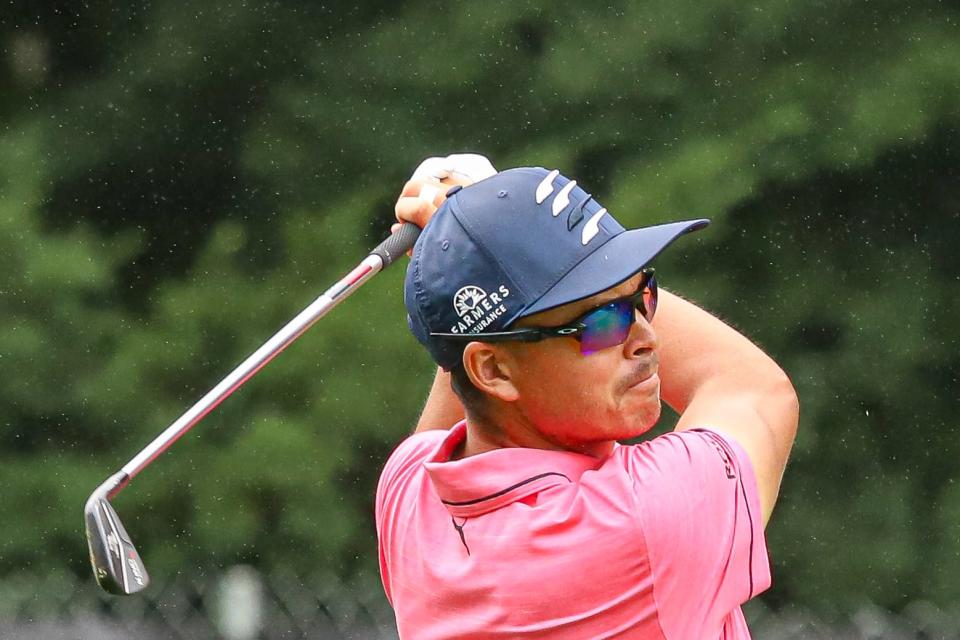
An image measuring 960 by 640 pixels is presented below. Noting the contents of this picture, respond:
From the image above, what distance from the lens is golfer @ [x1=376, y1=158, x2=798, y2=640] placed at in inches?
66.7

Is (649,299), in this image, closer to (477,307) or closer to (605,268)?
(605,268)

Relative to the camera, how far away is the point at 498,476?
1.75 metres

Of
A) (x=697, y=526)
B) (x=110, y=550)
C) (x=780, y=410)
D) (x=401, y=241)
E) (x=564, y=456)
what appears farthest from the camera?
(x=110, y=550)

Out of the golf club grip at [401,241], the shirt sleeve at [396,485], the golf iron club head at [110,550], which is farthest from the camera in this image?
the golf iron club head at [110,550]

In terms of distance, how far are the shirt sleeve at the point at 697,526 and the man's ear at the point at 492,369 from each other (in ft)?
0.54

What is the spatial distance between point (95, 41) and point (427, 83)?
175 cm

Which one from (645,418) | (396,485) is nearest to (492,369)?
(645,418)

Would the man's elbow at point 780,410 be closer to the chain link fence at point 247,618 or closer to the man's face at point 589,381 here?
the man's face at point 589,381

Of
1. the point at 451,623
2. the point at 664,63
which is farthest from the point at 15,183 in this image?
the point at 451,623

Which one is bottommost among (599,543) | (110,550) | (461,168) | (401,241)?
(110,550)

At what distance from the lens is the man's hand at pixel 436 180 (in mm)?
2102

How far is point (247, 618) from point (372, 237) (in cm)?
231

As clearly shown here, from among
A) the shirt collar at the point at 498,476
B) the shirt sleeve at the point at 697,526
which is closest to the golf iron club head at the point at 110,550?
the shirt collar at the point at 498,476

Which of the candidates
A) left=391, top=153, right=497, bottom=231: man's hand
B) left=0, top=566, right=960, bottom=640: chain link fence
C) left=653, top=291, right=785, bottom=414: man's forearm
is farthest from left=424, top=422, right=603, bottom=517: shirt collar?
left=0, top=566, right=960, bottom=640: chain link fence
